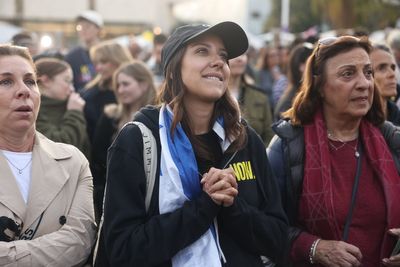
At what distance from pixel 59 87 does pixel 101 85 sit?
1494 mm

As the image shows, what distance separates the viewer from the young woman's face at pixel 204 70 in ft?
10.3

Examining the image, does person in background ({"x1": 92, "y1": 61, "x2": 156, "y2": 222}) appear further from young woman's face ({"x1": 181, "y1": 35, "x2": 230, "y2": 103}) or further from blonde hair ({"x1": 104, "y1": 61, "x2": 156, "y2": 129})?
young woman's face ({"x1": 181, "y1": 35, "x2": 230, "y2": 103})

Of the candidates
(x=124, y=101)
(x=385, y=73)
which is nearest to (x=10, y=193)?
(x=124, y=101)

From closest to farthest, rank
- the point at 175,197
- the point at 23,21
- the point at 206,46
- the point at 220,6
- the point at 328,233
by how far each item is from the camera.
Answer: the point at 175,197 < the point at 206,46 < the point at 328,233 < the point at 220,6 < the point at 23,21

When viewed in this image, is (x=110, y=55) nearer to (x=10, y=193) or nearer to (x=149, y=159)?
(x=10, y=193)

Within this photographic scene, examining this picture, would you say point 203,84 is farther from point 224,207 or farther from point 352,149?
point 352,149

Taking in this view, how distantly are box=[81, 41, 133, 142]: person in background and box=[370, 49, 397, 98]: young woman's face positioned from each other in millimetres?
2960

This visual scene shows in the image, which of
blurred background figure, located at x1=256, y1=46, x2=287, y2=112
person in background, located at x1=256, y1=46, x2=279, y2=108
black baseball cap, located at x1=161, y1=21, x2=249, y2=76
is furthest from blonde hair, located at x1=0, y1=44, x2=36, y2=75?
person in background, located at x1=256, y1=46, x2=279, y2=108

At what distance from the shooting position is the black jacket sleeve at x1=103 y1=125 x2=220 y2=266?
2.89 meters

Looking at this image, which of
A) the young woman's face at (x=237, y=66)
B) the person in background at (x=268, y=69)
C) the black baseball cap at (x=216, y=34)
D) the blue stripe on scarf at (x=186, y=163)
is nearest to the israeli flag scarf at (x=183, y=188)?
the blue stripe on scarf at (x=186, y=163)

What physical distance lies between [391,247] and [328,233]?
14.3 inches

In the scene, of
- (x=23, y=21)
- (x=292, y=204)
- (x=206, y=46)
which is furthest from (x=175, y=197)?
(x=23, y=21)

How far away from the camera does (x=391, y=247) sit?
143 inches

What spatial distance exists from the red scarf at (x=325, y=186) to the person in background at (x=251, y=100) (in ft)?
8.87
